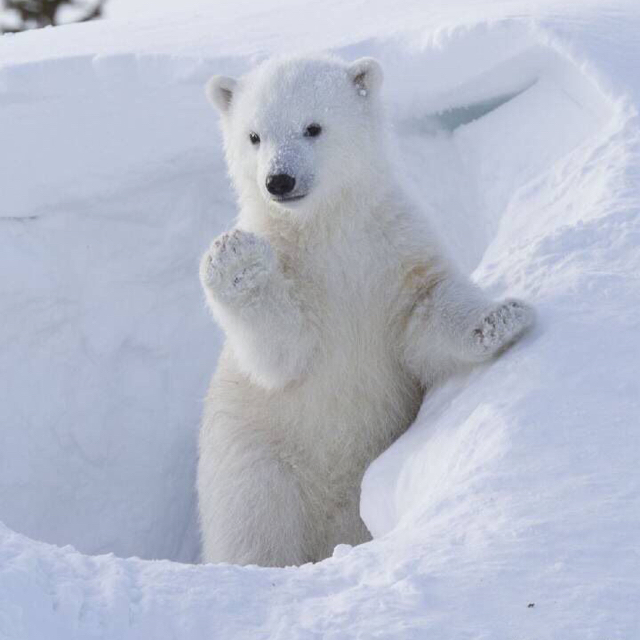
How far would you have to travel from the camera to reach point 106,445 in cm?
484

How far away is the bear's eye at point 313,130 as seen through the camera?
3.51m

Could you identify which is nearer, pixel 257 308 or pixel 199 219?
pixel 257 308

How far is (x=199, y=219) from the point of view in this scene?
16.9 feet

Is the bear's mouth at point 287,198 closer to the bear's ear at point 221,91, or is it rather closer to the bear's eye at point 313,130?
the bear's eye at point 313,130

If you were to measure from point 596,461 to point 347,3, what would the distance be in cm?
359

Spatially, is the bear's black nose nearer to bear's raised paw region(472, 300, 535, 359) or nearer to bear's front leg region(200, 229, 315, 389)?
bear's front leg region(200, 229, 315, 389)

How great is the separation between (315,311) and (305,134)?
535 millimetres

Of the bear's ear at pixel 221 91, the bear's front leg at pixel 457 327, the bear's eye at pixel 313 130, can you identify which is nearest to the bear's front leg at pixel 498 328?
the bear's front leg at pixel 457 327

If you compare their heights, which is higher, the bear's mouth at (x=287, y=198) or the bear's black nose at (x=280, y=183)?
the bear's black nose at (x=280, y=183)

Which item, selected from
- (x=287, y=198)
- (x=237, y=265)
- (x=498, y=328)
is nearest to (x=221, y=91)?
(x=287, y=198)

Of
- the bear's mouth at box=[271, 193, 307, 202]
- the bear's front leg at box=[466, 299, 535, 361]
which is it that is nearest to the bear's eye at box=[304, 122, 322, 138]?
the bear's mouth at box=[271, 193, 307, 202]

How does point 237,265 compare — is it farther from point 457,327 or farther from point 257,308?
point 457,327

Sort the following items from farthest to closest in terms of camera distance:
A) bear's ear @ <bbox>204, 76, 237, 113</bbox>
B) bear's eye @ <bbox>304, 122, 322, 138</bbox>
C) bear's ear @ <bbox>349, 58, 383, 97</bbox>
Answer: bear's ear @ <bbox>204, 76, 237, 113</bbox>
bear's ear @ <bbox>349, 58, 383, 97</bbox>
bear's eye @ <bbox>304, 122, 322, 138</bbox>

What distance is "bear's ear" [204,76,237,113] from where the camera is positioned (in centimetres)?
382
